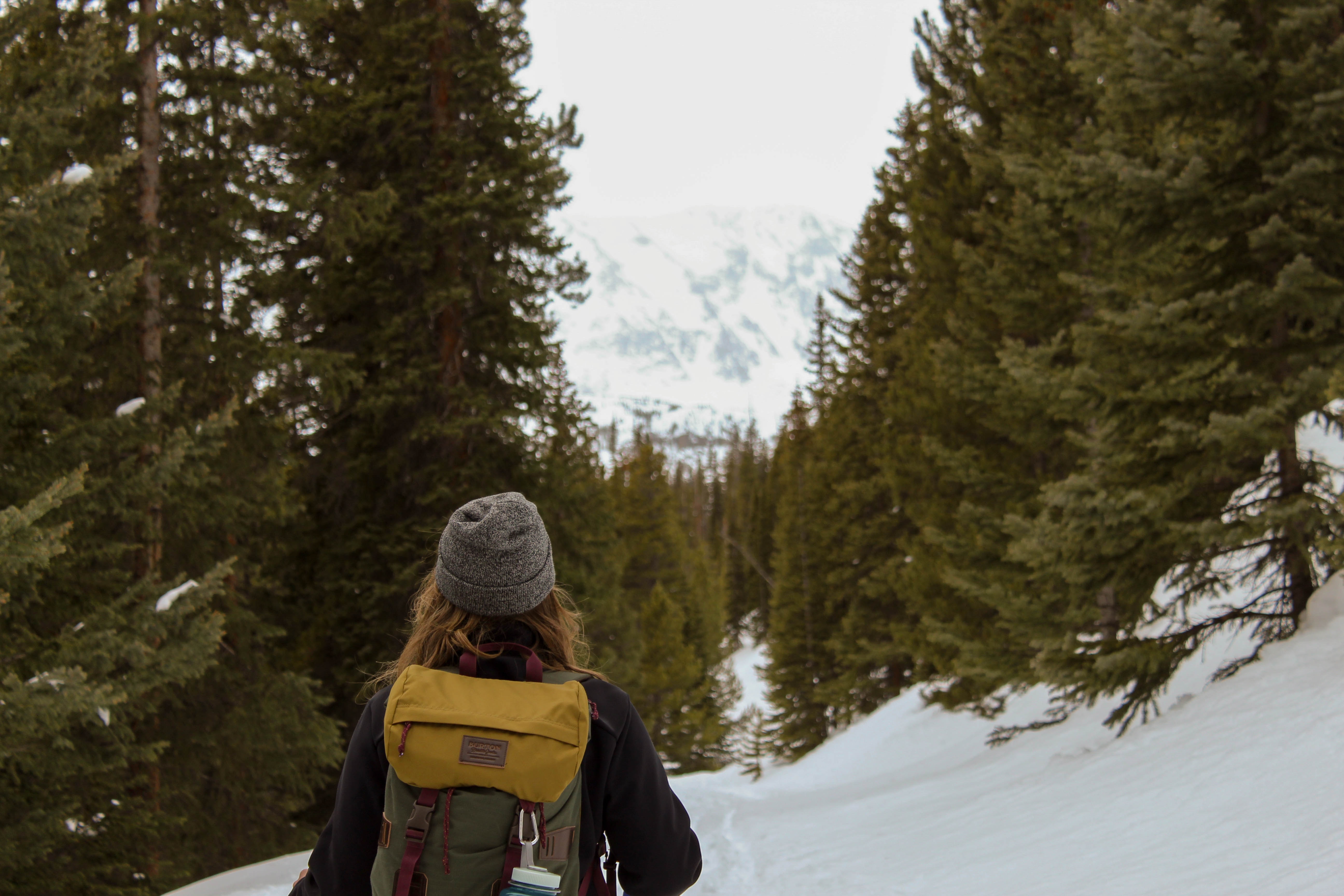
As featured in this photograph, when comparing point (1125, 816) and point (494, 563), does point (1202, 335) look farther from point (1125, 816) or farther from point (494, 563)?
point (494, 563)

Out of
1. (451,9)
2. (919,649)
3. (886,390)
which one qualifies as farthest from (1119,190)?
(886,390)

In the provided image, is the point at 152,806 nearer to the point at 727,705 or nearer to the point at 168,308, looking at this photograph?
the point at 168,308

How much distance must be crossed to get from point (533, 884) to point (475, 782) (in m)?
0.25

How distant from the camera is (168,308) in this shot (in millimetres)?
8898

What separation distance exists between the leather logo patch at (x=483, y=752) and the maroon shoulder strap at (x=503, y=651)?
0.16 metres

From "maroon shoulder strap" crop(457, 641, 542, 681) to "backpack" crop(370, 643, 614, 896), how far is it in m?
0.06

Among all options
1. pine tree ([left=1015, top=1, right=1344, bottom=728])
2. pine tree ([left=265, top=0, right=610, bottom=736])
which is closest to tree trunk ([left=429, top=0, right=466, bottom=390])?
pine tree ([left=265, top=0, right=610, bottom=736])

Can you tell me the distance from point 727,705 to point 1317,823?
105 feet

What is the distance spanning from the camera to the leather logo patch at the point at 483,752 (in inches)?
77.1

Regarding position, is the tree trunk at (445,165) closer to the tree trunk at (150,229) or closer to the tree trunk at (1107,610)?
the tree trunk at (150,229)

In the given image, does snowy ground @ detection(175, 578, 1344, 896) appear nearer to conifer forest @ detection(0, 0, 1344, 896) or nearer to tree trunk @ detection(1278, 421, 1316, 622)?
tree trunk @ detection(1278, 421, 1316, 622)

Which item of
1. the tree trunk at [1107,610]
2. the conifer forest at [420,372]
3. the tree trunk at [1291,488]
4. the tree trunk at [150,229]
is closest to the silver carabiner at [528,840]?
the conifer forest at [420,372]

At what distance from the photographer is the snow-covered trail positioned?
462cm

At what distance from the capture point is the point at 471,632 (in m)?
2.26
